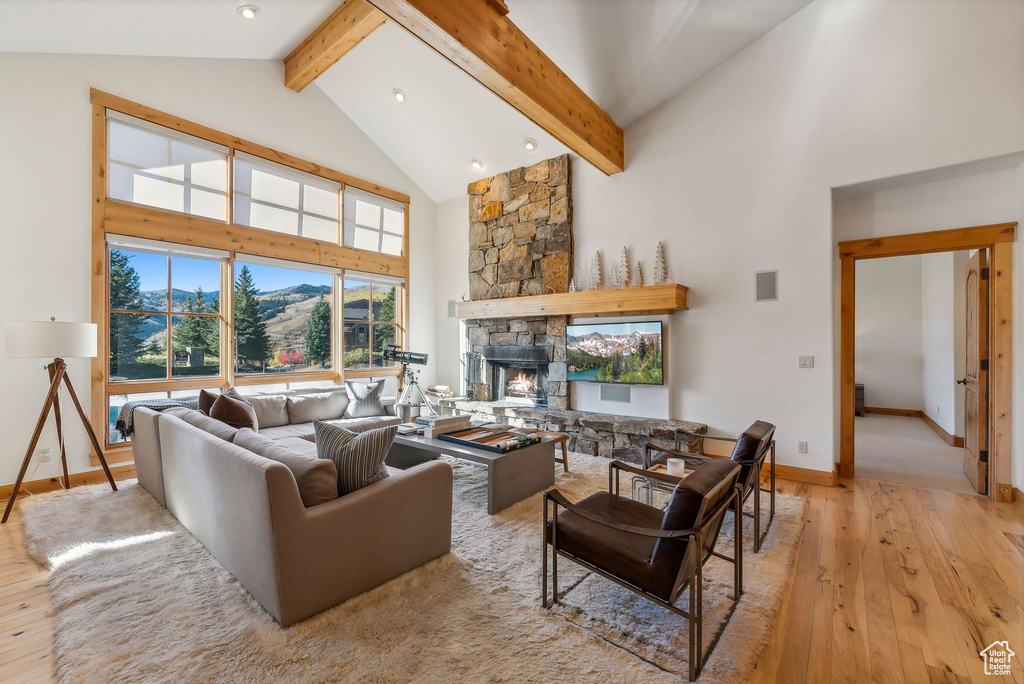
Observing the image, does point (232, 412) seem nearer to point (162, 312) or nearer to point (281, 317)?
point (162, 312)

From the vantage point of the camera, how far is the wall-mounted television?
4711 mm

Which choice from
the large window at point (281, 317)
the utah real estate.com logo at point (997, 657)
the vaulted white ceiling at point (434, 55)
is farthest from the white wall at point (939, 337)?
the large window at point (281, 317)

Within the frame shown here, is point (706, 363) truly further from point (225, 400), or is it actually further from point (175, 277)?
point (175, 277)

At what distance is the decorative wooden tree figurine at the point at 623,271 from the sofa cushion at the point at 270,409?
3778 mm

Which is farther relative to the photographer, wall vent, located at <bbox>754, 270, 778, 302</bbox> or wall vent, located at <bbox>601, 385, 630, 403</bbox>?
wall vent, located at <bbox>601, 385, 630, 403</bbox>

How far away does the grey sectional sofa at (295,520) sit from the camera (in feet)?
6.06

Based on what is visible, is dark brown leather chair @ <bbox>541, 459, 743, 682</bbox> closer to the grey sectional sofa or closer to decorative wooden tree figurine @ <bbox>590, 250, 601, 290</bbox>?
the grey sectional sofa

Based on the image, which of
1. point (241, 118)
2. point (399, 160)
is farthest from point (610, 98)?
point (241, 118)

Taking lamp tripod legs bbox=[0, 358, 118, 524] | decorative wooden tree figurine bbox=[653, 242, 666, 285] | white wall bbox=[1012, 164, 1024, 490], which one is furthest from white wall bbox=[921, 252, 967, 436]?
lamp tripod legs bbox=[0, 358, 118, 524]

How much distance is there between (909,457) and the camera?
185 inches

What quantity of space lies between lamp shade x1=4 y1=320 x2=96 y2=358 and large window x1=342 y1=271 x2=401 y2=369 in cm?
280

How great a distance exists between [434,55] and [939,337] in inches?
293

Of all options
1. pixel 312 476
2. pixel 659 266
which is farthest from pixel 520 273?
pixel 312 476

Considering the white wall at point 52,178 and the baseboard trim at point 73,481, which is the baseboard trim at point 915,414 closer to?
the baseboard trim at point 73,481
